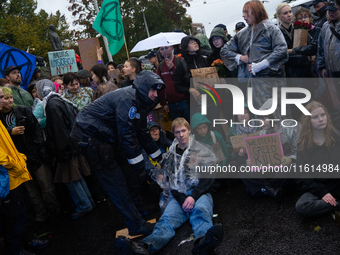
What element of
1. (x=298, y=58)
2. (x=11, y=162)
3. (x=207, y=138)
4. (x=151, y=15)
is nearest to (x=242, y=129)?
(x=207, y=138)

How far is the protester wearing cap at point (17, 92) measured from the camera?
5.24 meters

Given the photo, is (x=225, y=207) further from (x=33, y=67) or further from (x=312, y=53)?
(x=33, y=67)

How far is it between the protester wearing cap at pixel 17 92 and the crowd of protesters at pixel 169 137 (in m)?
0.02

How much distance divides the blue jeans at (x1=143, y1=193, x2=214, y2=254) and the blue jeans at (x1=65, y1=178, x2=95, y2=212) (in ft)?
5.27

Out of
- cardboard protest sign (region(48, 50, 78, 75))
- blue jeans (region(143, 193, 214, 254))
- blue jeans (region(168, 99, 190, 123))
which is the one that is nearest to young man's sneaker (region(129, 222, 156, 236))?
blue jeans (region(143, 193, 214, 254))

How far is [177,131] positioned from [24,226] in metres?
2.10

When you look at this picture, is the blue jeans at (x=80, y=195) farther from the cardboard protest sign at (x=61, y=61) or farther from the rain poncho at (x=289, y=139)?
the cardboard protest sign at (x=61, y=61)

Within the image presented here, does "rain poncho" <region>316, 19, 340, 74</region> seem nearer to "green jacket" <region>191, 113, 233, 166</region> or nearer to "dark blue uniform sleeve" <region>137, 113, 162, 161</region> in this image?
"green jacket" <region>191, 113, 233, 166</region>

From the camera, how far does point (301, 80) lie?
4.93 metres

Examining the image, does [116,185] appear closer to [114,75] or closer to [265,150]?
[265,150]

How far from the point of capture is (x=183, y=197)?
373 centimetres

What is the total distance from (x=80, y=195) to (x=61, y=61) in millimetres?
4341

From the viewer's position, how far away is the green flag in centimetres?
695

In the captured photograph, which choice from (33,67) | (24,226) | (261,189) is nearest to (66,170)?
(24,226)
